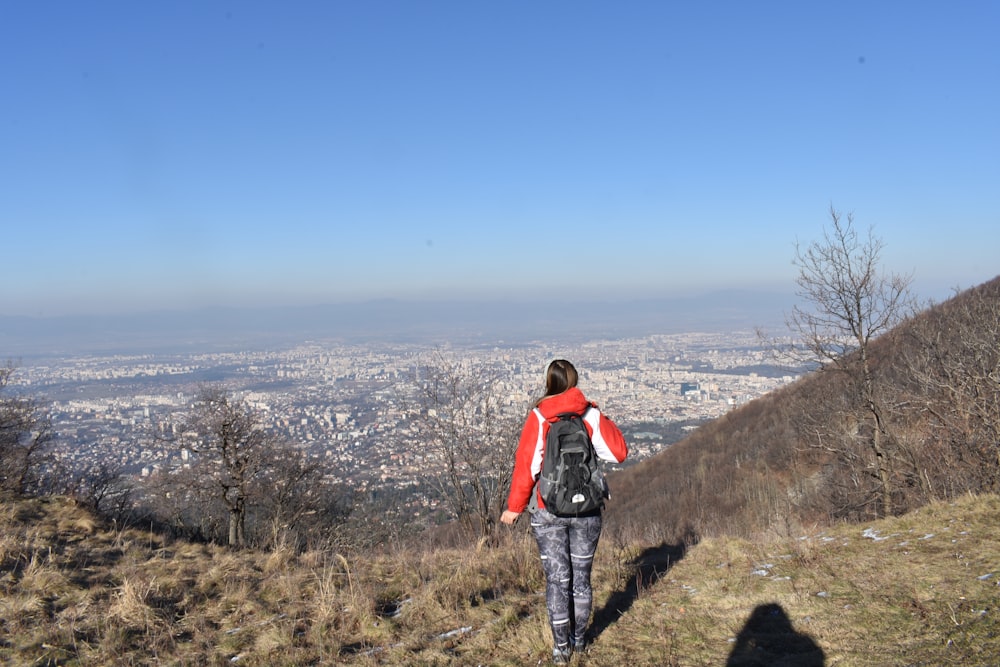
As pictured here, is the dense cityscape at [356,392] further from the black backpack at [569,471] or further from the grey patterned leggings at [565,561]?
the black backpack at [569,471]

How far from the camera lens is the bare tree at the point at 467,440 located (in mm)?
10547

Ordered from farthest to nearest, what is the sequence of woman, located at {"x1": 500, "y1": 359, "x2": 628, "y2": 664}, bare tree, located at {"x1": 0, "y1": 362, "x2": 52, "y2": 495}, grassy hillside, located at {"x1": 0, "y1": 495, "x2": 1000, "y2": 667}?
1. bare tree, located at {"x1": 0, "y1": 362, "x2": 52, "y2": 495}
2. grassy hillside, located at {"x1": 0, "y1": 495, "x2": 1000, "y2": 667}
3. woman, located at {"x1": 500, "y1": 359, "x2": 628, "y2": 664}

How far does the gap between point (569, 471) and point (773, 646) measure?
185cm

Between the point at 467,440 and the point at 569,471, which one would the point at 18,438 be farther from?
the point at 569,471

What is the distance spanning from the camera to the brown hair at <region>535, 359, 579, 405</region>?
11.3ft

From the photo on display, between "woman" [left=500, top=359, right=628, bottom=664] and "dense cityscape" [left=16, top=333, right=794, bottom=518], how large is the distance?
24.8 feet

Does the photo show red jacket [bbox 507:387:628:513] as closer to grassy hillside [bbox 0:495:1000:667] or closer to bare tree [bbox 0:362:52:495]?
grassy hillside [bbox 0:495:1000:667]

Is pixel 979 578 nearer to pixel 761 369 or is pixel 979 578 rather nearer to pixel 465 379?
pixel 465 379

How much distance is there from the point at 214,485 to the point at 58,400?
48986mm

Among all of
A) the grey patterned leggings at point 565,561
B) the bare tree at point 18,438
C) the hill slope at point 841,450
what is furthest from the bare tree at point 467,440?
the bare tree at point 18,438

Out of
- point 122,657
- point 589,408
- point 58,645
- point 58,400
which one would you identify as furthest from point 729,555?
point 58,400

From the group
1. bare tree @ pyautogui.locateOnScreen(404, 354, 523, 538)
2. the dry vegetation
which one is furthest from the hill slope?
bare tree @ pyautogui.locateOnScreen(404, 354, 523, 538)

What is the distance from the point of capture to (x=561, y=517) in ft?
11.1

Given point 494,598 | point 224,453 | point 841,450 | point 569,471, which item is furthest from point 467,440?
point 841,450
